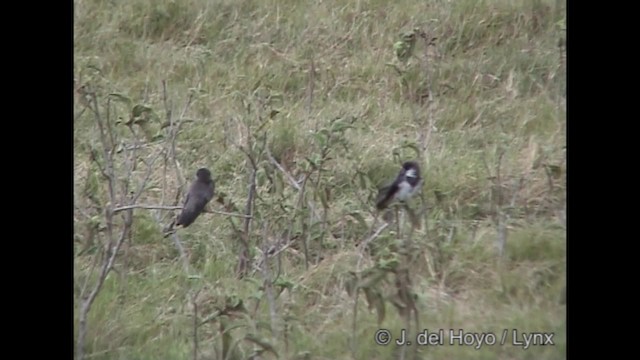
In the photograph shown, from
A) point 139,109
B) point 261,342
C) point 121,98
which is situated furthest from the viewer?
point 121,98

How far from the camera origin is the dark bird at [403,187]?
424cm

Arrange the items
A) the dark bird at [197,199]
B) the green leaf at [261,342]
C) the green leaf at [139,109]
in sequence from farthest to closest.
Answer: the dark bird at [197,199]
the green leaf at [139,109]
the green leaf at [261,342]

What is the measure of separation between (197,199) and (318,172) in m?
0.44

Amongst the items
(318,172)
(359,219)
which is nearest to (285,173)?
(318,172)

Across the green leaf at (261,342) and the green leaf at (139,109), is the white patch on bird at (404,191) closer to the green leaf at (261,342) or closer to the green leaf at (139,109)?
the green leaf at (261,342)

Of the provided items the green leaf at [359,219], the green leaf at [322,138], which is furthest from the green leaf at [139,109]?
the green leaf at [359,219]

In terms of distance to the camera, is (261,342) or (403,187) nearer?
(261,342)

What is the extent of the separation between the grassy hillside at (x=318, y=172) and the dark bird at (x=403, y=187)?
0.04 meters

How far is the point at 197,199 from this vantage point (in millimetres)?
4270

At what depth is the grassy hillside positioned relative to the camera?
4066 millimetres

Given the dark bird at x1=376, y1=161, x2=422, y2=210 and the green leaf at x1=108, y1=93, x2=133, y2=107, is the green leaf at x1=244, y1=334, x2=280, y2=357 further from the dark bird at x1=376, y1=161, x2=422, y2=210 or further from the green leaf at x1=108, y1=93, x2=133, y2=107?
the green leaf at x1=108, y1=93, x2=133, y2=107

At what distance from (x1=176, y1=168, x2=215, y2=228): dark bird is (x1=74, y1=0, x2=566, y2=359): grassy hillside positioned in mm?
41

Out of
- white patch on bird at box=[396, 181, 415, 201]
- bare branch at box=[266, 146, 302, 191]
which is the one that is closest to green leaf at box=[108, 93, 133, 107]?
bare branch at box=[266, 146, 302, 191]

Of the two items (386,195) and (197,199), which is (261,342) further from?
(386,195)
